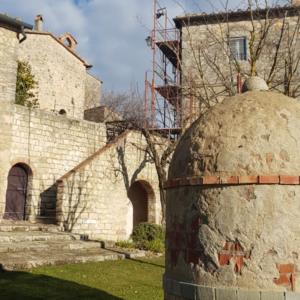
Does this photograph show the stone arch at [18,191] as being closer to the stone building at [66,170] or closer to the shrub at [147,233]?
the stone building at [66,170]

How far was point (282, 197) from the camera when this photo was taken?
388 cm

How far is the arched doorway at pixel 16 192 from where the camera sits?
1571cm

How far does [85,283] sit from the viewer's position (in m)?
8.45

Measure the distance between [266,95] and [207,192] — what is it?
1265 mm

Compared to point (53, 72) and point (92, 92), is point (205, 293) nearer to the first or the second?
point (53, 72)

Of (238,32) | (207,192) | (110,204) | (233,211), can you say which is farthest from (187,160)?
(238,32)

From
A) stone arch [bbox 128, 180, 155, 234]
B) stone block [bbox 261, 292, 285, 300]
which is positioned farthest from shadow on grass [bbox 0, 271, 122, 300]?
stone arch [bbox 128, 180, 155, 234]

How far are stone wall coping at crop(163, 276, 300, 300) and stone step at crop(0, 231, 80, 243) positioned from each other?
8.69 metres

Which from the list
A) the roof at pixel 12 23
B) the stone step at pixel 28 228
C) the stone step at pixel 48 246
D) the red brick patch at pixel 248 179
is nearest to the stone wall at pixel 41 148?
the stone step at pixel 28 228

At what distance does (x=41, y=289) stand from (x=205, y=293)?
15.3 feet

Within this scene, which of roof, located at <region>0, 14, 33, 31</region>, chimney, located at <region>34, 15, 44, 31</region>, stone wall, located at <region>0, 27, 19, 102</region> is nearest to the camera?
stone wall, located at <region>0, 27, 19, 102</region>

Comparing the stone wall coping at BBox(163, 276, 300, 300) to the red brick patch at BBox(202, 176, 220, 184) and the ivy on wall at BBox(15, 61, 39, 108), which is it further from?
the ivy on wall at BBox(15, 61, 39, 108)

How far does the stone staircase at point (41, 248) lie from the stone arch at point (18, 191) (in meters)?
1.17

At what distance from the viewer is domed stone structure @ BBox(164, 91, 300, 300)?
3.80 meters
